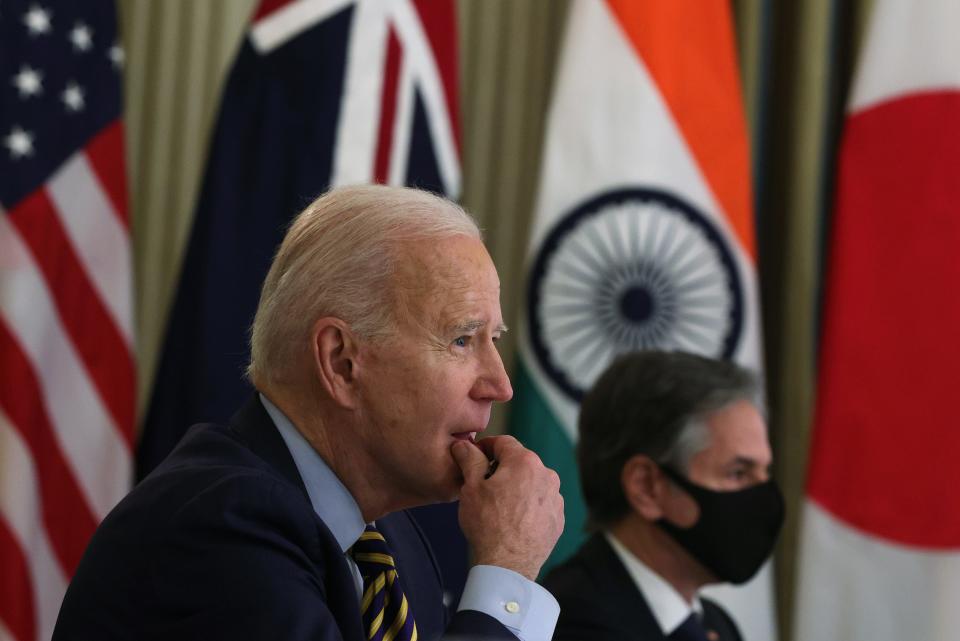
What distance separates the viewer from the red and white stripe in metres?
3.62

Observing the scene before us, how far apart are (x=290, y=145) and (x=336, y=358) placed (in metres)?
2.22

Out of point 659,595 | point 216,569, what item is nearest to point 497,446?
point 216,569

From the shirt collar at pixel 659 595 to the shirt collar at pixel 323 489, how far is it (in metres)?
1.11

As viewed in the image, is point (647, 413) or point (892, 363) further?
point (892, 363)

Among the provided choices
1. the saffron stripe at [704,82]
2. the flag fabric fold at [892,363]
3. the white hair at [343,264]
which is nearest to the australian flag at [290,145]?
the saffron stripe at [704,82]

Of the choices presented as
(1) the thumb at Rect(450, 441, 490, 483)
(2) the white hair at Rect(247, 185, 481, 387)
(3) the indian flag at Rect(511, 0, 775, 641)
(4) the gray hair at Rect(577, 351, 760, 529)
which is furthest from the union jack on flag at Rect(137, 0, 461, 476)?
(1) the thumb at Rect(450, 441, 490, 483)

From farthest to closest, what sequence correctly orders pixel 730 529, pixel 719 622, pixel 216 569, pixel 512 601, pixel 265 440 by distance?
pixel 719 622
pixel 730 529
pixel 265 440
pixel 512 601
pixel 216 569

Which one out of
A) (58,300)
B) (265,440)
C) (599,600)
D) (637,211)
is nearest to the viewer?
(265,440)

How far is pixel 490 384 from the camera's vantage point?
169 centimetres

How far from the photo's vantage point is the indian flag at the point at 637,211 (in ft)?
12.7

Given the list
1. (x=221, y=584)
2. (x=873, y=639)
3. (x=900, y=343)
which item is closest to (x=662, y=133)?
(x=900, y=343)

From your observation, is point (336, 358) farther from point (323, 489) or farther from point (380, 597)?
point (380, 597)

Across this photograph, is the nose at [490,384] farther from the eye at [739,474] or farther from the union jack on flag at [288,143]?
the union jack on flag at [288,143]

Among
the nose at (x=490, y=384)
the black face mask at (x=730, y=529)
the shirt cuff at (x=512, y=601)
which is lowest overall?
the black face mask at (x=730, y=529)
